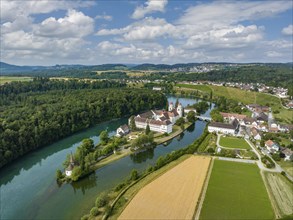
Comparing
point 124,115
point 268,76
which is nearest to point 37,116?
point 124,115

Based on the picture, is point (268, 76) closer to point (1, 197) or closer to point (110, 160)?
point (110, 160)

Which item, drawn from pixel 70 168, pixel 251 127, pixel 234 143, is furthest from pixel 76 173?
pixel 251 127

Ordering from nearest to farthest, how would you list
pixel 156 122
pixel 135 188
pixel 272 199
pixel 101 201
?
pixel 101 201 → pixel 272 199 → pixel 135 188 → pixel 156 122

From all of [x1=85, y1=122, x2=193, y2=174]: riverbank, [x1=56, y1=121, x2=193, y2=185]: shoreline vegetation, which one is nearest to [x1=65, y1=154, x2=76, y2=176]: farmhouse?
[x1=56, y1=121, x2=193, y2=185]: shoreline vegetation

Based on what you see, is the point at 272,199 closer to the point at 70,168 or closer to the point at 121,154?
the point at 121,154

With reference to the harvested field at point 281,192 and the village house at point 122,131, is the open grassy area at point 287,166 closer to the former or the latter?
the harvested field at point 281,192

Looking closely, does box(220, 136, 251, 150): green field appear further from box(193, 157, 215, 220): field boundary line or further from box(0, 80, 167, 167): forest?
box(0, 80, 167, 167): forest

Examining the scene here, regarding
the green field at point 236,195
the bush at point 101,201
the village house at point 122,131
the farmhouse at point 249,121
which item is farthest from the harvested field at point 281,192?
the farmhouse at point 249,121
